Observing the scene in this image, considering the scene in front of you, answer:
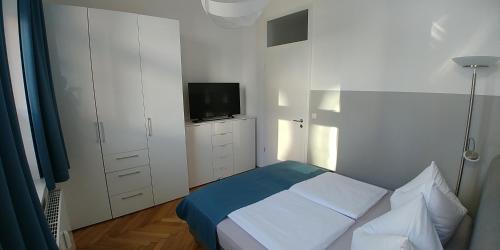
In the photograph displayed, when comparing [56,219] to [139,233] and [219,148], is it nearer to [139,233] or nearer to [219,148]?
[139,233]

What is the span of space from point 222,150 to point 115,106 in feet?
5.26

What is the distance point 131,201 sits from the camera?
265 cm

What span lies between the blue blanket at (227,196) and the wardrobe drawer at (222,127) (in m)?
1.21

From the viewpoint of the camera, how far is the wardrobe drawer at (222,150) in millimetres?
3430

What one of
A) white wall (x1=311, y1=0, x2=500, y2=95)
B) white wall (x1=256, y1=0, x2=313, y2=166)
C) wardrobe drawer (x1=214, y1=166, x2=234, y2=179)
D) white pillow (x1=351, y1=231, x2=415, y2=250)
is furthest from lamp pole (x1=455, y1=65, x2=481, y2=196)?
wardrobe drawer (x1=214, y1=166, x2=234, y2=179)

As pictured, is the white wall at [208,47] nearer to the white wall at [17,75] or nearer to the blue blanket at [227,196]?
the white wall at [17,75]

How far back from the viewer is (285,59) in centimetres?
322

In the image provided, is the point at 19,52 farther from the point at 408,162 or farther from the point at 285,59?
the point at 408,162

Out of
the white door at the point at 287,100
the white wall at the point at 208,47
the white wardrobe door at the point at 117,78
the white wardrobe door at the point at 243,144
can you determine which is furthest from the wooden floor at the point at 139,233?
the white wall at the point at 208,47

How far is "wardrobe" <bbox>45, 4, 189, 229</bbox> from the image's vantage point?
2180mm

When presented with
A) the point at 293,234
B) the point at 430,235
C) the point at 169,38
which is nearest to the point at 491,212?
the point at 430,235

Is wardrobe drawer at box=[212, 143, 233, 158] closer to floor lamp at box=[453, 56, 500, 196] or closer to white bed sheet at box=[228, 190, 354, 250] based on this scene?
white bed sheet at box=[228, 190, 354, 250]

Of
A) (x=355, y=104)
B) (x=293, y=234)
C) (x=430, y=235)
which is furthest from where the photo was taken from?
(x=355, y=104)

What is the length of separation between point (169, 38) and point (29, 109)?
1.53 metres
